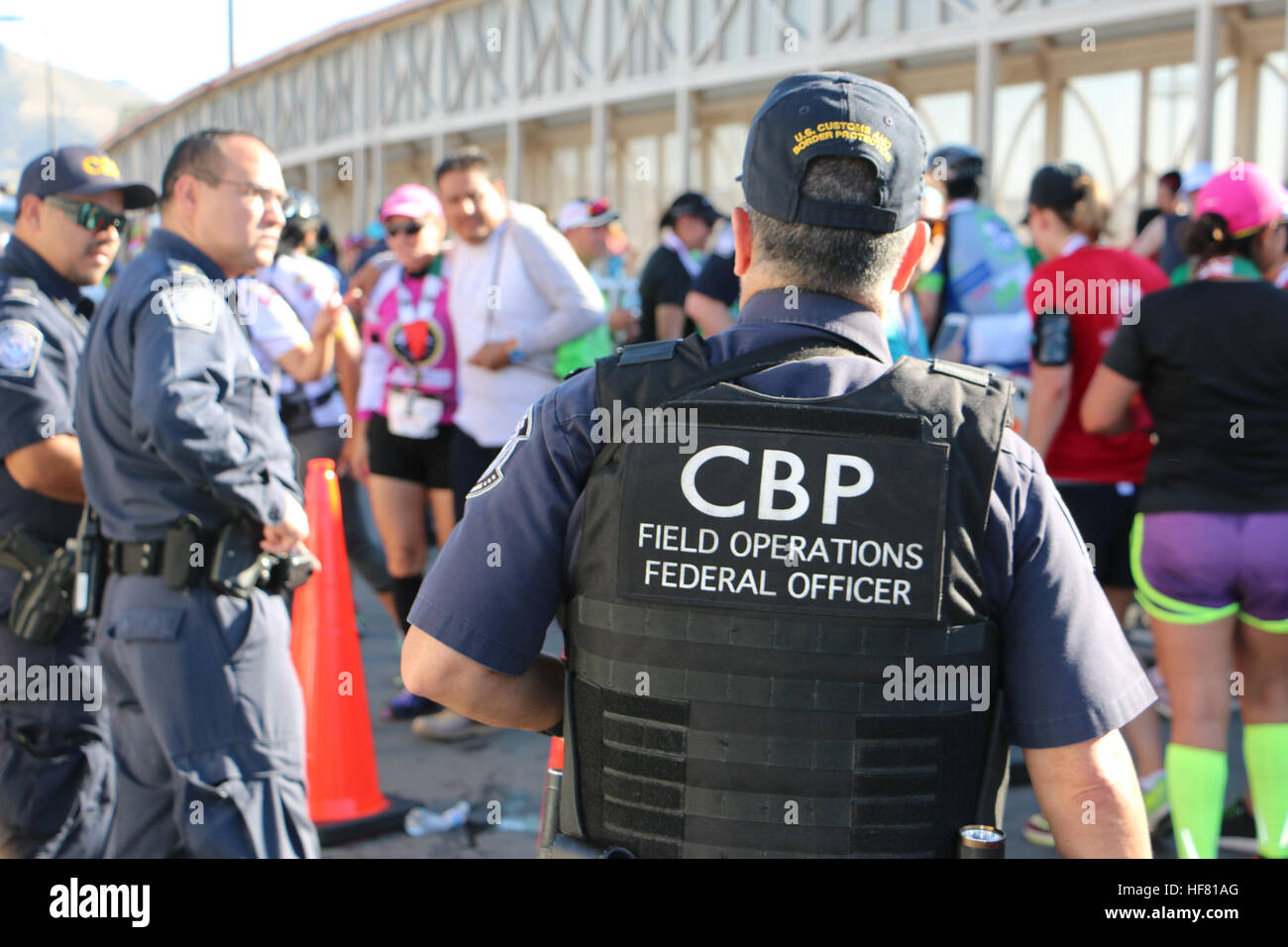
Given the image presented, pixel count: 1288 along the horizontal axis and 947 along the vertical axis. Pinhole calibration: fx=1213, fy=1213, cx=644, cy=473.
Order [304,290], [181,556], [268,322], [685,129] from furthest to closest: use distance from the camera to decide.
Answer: [685,129] → [304,290] → [268,322] → [181,556]

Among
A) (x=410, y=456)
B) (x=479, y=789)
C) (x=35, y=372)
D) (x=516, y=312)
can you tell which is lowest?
(x=479, y=789)

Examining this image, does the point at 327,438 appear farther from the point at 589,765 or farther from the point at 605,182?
the point at 605,182

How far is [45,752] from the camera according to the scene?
3.55 meters

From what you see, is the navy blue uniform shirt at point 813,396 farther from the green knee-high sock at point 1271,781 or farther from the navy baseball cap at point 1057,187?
the navy baseball cap at point 1057,187

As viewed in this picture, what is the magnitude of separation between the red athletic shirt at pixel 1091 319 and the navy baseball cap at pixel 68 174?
10.1 feet

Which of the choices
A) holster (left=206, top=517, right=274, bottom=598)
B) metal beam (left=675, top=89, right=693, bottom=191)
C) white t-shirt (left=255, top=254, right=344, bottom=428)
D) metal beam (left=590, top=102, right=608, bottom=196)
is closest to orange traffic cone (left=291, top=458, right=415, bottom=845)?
white t-shirt (left=255, top=254, right=344, bottom=428)

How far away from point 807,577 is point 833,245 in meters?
0.47

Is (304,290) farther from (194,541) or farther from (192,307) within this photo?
(194,541)

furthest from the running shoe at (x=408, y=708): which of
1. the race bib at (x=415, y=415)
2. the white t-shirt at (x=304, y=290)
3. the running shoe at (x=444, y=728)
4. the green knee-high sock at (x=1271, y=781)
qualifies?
the green knee-high sock at (x=1271, y=781)

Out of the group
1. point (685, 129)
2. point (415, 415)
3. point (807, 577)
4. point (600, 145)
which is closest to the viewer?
point (807, 577)

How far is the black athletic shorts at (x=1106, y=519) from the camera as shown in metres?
4.35

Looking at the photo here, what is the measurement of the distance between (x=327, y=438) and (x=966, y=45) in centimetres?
1270

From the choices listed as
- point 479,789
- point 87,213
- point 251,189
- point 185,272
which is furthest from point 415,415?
point 185,272

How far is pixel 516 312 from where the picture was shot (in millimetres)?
5223
